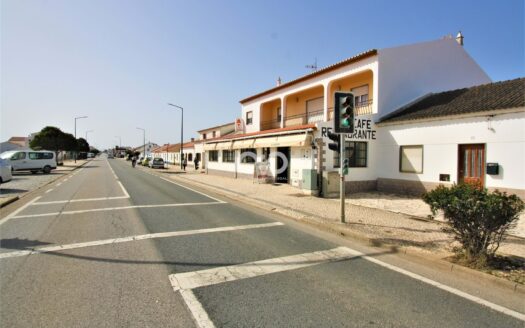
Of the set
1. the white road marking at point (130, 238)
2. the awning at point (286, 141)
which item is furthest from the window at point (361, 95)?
the white road marking at point (130, 238)

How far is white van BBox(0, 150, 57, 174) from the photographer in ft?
85.1

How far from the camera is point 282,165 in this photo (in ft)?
59.3

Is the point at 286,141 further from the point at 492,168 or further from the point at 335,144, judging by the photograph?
the point at 492,168

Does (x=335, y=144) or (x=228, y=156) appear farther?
(x=228, y=156)

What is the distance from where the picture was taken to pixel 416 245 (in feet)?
19.1

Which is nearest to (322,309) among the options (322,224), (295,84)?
(322,224)

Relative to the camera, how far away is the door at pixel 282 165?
57.7 feet

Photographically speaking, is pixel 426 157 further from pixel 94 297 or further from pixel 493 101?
pixel 94 297

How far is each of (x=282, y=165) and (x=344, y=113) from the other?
10.5 metres

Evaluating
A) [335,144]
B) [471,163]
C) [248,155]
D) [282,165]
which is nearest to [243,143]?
[248,155]

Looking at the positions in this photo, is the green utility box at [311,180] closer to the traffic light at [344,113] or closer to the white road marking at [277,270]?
the traffic light at [344,113]

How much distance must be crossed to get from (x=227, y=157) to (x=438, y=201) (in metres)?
20.7

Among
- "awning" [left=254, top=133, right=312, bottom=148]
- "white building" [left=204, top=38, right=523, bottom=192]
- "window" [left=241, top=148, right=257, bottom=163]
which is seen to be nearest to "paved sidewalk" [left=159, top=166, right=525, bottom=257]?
"white building" [left=204, top=38, right=523, bottom=192]

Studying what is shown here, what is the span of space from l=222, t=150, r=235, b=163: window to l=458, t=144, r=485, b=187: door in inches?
609
